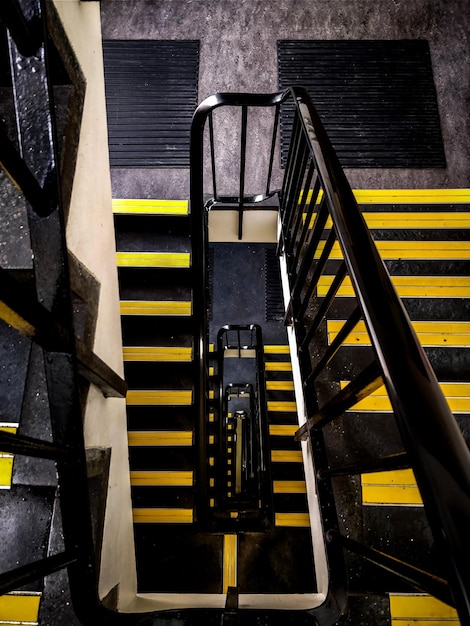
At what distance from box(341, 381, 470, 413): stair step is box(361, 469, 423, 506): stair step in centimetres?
29

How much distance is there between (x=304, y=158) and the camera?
1.77 meters

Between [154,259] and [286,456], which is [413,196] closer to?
[154,259]

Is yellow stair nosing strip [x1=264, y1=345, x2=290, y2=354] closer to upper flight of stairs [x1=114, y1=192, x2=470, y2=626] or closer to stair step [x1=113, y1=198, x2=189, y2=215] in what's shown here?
upper flight of stairs [x1=114, y1=192, x2=470, y2=626]

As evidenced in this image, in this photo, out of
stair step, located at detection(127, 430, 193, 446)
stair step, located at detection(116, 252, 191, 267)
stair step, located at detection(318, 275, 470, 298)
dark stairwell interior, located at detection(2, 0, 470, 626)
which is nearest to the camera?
dark stairwell interior, located at detection(2, 0, 470, 626)

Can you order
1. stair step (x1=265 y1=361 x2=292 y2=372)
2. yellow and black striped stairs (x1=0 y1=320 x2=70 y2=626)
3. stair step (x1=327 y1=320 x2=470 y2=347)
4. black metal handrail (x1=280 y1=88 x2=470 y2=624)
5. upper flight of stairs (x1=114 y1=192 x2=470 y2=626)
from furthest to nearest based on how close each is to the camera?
stair step (x1=265 y1=361 x2=292 y2=372)
upper flight of stairs (x1=114 y1=192 x2=470 y2=626)
stair step (x1=327 y1=320 x2=470 y2=347)
yellow and black striped stairs (x1=0 y1=320 x2=70 y2=626)
black metal handrail (x1=280 y1=88 x2=470 y2=624)

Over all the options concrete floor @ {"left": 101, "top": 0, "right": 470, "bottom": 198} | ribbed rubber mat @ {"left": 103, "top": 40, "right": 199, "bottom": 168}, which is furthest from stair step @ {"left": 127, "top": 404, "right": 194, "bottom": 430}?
concrete floor @ {"left": 101, "top": 0, "right": 470, "bottom": 198}

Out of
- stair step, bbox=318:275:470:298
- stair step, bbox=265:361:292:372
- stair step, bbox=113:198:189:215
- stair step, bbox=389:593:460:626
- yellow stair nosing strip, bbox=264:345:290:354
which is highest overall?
stair step, bbox=113:198:189:215

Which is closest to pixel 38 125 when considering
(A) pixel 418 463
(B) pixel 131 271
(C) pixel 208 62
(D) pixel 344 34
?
(A) pixel 418 463

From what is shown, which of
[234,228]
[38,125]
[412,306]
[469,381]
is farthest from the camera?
[234,228]

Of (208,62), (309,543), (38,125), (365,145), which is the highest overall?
(208,62)

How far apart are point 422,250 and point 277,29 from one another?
3027mm

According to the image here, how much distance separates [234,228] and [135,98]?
63.5 inches

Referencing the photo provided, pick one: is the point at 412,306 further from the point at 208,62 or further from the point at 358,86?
the point at 208,62

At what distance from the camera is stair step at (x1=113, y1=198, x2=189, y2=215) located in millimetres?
2938
